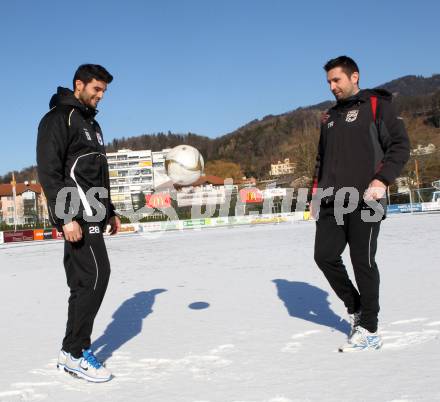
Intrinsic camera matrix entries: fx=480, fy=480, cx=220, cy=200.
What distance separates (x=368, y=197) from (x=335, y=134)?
1.80 ft

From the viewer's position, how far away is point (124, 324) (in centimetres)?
446

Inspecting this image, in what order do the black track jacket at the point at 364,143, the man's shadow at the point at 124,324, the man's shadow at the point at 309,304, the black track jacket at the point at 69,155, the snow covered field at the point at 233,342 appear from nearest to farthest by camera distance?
the snow covered field at the point at 233,342 < the black track jacket at the point at 69,155 < the black track jacket at the point at 364,143 < the man's shadow at the point at 124,324 < the man's shadow at the point at 309,304

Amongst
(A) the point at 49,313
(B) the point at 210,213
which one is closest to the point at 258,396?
(A) the point at 49,313

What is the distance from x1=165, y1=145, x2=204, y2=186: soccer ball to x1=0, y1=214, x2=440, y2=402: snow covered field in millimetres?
A: 38427

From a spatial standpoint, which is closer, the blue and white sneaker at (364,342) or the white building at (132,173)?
the blue and white sneaker at (364,342)

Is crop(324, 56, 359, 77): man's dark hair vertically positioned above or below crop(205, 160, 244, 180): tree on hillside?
below

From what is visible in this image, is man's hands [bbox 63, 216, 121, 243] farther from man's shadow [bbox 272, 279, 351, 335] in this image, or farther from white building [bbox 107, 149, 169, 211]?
white building [bbox 107, 149, 169, 211]

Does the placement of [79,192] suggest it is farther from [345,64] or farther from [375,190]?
[345,64]

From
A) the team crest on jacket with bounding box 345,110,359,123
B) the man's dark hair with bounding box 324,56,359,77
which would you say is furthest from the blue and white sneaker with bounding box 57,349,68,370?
the man's dark hair with bounding box 324,56,359,77

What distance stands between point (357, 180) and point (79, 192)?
1831 mm

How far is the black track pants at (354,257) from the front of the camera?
3211 mm

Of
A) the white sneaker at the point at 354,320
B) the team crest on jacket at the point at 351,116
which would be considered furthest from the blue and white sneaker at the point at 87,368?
the team crest on jacket at the point at 351,116

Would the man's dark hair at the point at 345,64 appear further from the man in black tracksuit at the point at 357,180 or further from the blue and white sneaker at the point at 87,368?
the blue and white sneaker at the point at 87,368

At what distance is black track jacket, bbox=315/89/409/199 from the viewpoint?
123 inches
